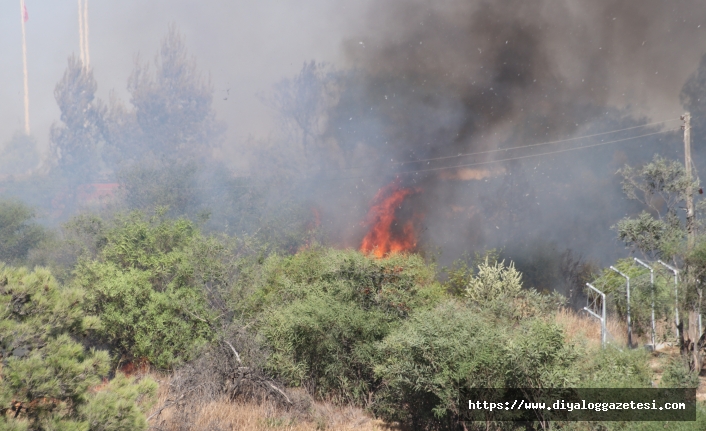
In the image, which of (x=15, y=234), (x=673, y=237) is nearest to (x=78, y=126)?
(x=15, y=234)

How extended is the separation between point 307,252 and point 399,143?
19.8m

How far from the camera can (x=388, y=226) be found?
106 feet

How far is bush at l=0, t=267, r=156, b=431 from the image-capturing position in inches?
288

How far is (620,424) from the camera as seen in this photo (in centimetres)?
963

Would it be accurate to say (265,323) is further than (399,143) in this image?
No

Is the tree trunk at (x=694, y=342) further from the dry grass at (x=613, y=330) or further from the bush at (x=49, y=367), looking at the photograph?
the bush at (x=49, y=367)

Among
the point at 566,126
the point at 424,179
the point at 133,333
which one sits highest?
the point at 566,126

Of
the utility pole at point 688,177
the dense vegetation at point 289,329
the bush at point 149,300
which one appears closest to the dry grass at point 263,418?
the dense vegetation at point 289,329

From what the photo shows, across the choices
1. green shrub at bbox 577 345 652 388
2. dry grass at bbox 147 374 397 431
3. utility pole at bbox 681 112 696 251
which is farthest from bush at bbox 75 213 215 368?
utility pole at bbox 681 112 696 251

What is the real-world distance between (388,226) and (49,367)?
25344 mm

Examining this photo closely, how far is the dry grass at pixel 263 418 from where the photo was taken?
1214cm

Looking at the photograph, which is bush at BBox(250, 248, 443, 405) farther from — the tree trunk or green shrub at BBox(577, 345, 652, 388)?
the tree trunk

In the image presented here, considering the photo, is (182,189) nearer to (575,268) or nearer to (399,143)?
(399,143)

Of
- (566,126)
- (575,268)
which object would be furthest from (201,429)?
(566,126)
